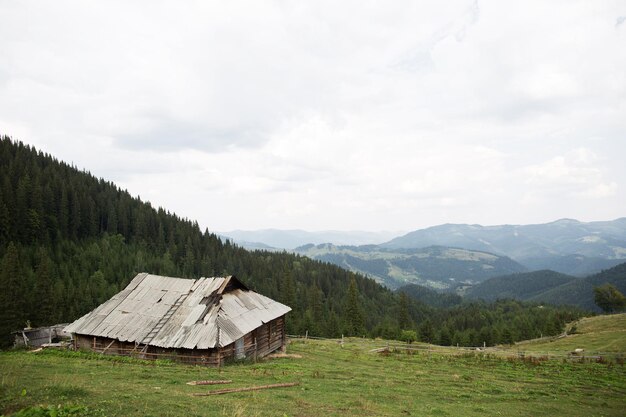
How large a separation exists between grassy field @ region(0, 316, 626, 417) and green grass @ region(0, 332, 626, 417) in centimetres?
7

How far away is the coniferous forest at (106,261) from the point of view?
6781cm

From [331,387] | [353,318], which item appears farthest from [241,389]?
[353,318]

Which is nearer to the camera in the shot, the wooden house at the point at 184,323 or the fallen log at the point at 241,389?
→ the fallen log at the point at 241,389

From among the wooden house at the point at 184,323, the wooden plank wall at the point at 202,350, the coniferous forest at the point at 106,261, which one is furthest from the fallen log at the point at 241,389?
the coniferous forest at the point at 106,261

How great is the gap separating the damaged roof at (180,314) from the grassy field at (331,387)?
3074 millimetres

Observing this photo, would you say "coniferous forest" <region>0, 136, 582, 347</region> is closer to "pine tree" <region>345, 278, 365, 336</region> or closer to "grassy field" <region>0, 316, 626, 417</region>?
"pine tree" <region>345, 278, 365, 336</region>

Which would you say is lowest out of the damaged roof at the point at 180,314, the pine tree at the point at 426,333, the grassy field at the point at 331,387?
the pine tree at the point at 426,333

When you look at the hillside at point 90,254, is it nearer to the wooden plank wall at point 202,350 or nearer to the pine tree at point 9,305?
the pine tree at point 9,305

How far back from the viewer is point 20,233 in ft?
314

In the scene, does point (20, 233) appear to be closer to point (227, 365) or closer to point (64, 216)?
point (64, 216)

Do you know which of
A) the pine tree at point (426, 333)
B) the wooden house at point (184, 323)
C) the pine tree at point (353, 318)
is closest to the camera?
the wooden house at point (184, 323)

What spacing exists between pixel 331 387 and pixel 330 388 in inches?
15.2

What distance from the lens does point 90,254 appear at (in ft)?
332

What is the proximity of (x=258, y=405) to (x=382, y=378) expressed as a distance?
15.7 metres
